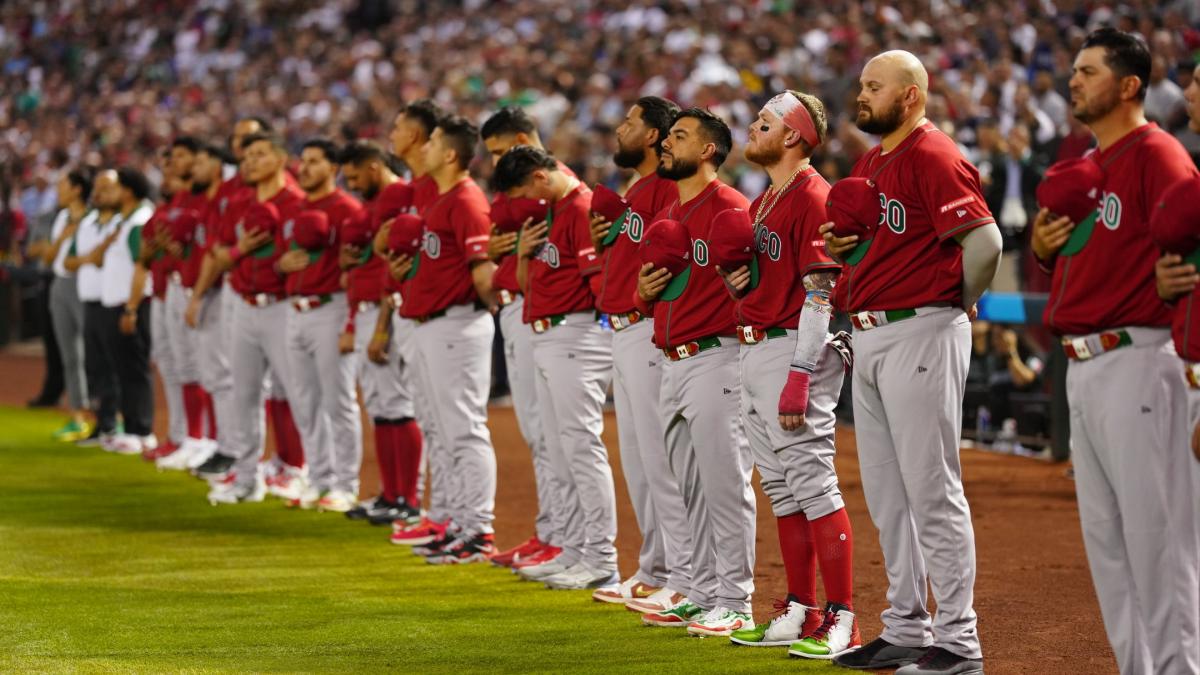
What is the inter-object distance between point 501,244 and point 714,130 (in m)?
2.03

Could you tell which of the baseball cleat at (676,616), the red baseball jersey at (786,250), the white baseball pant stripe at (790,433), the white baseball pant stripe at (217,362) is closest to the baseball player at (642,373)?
the baseball cleat at (676,616)

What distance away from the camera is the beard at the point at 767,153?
6328 mm

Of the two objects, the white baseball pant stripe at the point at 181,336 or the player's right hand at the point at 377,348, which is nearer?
the player's right hand at the point at 377,348

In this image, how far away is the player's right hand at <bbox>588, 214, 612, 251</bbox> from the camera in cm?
747

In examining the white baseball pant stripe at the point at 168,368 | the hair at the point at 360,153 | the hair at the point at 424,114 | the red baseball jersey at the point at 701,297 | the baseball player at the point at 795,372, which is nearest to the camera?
the baseball player at the point at 795,372

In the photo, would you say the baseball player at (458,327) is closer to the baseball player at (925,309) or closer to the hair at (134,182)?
the baseball player at (925,309)

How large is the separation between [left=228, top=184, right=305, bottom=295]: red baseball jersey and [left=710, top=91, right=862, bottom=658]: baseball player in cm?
520

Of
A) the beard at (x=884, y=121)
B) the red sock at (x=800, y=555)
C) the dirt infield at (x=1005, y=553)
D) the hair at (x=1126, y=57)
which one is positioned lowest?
the dirt infield at (x=1005, y=553)

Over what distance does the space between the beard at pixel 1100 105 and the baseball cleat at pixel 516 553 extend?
15.1ft

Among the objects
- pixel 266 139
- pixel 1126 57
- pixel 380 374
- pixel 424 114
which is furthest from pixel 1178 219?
pixel 266 139

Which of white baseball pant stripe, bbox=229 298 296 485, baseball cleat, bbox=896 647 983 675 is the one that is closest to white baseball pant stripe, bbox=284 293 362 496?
white baseball pant stripe, bbox=229 298 296 485

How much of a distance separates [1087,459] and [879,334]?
988 mm

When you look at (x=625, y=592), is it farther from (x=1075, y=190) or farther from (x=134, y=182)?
(x=134, y=182)

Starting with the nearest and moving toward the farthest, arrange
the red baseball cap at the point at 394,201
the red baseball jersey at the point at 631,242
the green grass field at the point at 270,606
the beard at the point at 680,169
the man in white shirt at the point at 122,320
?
1. the green grass field at the point at 270,606
2. the beard at the point at 680,169
3. the red baseball jersey at the point at 631,242
4. the red baseball cap at the point at 394,201
5. the man in white shirt at the point at 122,320
